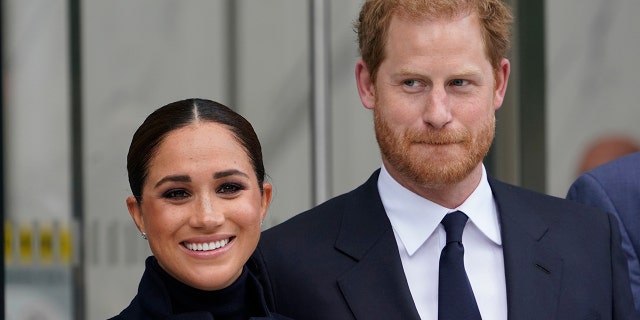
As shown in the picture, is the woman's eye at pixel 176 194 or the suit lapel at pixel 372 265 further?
the suit lapel at pixel 372 265

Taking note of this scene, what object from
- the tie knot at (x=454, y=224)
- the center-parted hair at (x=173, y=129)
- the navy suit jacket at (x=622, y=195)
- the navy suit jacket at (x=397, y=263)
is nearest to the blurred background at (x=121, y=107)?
the navy suit jacket at (x=622, y=195)

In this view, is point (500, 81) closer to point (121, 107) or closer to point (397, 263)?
point (397, 263)

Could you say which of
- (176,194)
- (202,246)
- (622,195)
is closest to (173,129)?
(176,194)

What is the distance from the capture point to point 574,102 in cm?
534

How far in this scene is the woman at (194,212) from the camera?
252 centimetres

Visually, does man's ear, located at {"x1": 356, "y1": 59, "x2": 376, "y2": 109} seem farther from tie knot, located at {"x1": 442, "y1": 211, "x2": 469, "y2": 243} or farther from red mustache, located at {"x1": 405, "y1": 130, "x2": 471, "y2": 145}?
tie knot, located at {"x1": 442, "y1": 211, "x2": 469, "y2": 243}

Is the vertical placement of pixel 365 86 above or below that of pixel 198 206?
above

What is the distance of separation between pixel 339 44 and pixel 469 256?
Result: 7.77 ft

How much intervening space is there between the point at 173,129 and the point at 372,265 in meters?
0.54

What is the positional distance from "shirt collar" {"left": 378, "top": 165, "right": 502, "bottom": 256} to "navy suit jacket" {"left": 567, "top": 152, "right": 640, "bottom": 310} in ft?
1.16

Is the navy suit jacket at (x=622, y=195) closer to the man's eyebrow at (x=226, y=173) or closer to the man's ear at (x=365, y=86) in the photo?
the man's ear at (x=365, y=86)

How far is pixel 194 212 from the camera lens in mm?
2520

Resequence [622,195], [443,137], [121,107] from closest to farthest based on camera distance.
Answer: [443,137]
[622,195]
[121,107]

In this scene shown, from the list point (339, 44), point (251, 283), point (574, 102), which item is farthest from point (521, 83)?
point (251, 283)
